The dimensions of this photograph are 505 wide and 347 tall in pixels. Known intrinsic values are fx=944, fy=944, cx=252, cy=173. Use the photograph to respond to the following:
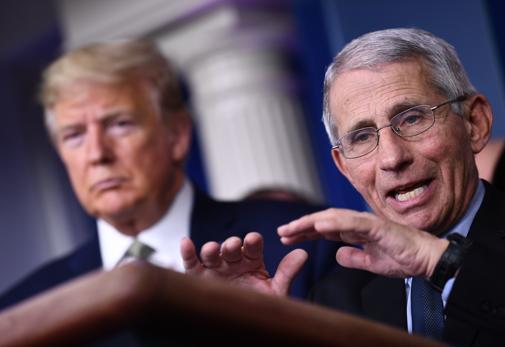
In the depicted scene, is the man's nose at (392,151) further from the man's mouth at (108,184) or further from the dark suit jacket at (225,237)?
the man's mouth at (108,184)

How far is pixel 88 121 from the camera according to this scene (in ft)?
8.17

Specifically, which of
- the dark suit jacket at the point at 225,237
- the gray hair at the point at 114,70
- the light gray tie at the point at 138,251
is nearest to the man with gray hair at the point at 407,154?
the dark suit jacket at the point at 225,237

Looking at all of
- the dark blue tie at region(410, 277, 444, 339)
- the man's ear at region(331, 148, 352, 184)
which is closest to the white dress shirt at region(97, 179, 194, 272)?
the man's ear at region(331, 148, 352, 184)

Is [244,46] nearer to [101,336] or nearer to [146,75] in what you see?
[146,75]

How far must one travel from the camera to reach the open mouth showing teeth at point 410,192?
1.46 m

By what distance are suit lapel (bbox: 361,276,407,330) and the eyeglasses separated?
8.1 inches

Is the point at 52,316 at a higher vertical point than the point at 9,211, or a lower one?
higher

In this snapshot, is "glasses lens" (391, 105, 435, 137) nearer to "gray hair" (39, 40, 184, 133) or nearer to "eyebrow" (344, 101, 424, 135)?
"eyebrow" (344, 101, 424, 135)

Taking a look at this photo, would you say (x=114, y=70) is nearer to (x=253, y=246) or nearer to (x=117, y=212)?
(x=117, y=212)

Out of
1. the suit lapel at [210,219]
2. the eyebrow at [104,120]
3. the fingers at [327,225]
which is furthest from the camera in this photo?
the eyebrow at [104,120]

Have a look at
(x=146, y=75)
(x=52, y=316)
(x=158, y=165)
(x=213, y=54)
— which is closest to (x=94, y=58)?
(x=146, y=75)

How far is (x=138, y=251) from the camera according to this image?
2.39 meters

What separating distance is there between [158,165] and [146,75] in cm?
29

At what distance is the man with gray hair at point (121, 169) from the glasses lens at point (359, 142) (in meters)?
0.76
